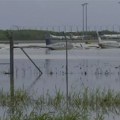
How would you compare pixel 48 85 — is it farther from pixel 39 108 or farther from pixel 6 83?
pixel 39 108

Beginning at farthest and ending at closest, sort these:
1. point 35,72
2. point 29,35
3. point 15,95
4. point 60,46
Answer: point 29,35 < point 60,46 < point 35,72 < point 15,95

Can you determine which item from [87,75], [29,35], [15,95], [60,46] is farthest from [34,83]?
[29,35]

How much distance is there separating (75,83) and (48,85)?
1.32m

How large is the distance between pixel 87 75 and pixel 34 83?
16.7 ft

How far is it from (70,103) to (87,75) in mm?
12755

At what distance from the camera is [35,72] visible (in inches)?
1191

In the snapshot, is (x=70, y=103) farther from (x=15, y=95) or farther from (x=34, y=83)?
(x=34, y=83)

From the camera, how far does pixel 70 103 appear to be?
15477mm

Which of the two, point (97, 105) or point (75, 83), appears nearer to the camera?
point (97, 105)

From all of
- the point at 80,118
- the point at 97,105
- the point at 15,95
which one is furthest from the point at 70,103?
the point at 80,118

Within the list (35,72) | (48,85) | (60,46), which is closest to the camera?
(48,85)

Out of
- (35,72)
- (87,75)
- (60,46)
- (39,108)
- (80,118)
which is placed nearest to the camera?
(80,118)

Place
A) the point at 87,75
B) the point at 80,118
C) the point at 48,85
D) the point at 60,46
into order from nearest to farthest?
the point at 80,118 < the point at 48,85 < the point at 87,75 < the point at 60,46

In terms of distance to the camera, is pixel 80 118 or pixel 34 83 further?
pixel 34 83
